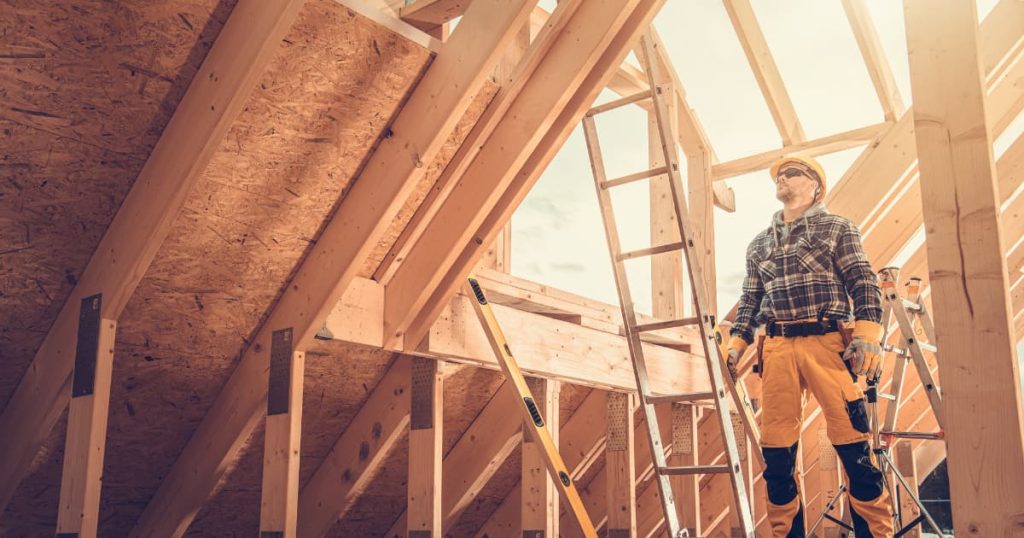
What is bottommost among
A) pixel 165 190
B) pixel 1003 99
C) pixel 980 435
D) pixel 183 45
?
pixel 980 435

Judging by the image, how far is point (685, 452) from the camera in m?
5.82

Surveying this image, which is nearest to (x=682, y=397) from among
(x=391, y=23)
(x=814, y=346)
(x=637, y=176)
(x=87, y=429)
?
(x=814, y=346)

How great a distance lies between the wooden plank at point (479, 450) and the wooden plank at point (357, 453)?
1.60ft

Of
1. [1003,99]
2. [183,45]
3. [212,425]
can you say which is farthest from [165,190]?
[1003,99]

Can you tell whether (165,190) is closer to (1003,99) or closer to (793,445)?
(793,445)

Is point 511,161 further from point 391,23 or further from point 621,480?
point 621,480

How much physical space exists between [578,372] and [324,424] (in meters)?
1.28

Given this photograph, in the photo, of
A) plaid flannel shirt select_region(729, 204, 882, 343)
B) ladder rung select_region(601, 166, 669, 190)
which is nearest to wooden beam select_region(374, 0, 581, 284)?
ladder rung select_region(601, 166, 669, 190)

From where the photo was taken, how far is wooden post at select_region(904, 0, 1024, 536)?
1.73 metres

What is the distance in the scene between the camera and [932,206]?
187 cm

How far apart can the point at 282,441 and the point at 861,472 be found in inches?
84.3

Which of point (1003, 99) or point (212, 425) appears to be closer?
point (212, 425)

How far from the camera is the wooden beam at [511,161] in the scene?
364 cm

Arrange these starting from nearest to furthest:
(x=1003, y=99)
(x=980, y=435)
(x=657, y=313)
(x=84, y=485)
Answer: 1. (x=980, y=435)
2. (x=84, y=485)
3. (x=1003, y=99)
4. (x=657, y=313)
